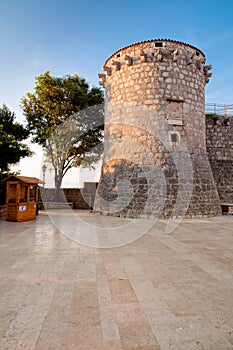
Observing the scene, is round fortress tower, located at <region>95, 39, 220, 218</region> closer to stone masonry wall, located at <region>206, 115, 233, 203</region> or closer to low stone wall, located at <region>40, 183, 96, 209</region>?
stone masonry wall, located at <region>206, 115, 233, 203</region>

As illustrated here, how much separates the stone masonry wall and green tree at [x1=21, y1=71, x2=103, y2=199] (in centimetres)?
804

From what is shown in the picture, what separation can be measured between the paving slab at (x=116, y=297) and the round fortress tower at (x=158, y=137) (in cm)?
507

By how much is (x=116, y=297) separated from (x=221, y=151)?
46.5ft

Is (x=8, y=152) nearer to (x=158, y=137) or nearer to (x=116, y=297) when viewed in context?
(x=158, y=137)

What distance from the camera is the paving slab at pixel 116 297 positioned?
176 cm

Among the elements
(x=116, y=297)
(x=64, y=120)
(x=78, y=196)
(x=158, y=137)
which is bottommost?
(x=116, y=297)

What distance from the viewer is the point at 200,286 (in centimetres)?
281

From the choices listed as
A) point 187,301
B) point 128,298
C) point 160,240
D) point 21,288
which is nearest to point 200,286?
point 187,301

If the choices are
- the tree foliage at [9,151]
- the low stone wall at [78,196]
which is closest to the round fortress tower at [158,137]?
the tree foliage at [9,151]

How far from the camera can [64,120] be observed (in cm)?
1584

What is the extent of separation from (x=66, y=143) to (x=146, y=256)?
1292 cm

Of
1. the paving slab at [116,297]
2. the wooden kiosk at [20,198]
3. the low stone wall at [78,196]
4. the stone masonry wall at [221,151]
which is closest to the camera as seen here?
the paving slab at [116,297]

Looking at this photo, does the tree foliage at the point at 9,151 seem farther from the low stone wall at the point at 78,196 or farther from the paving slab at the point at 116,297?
the paving slab at the point at 116,297

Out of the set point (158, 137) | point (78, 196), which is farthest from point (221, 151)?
point (78, 196)
